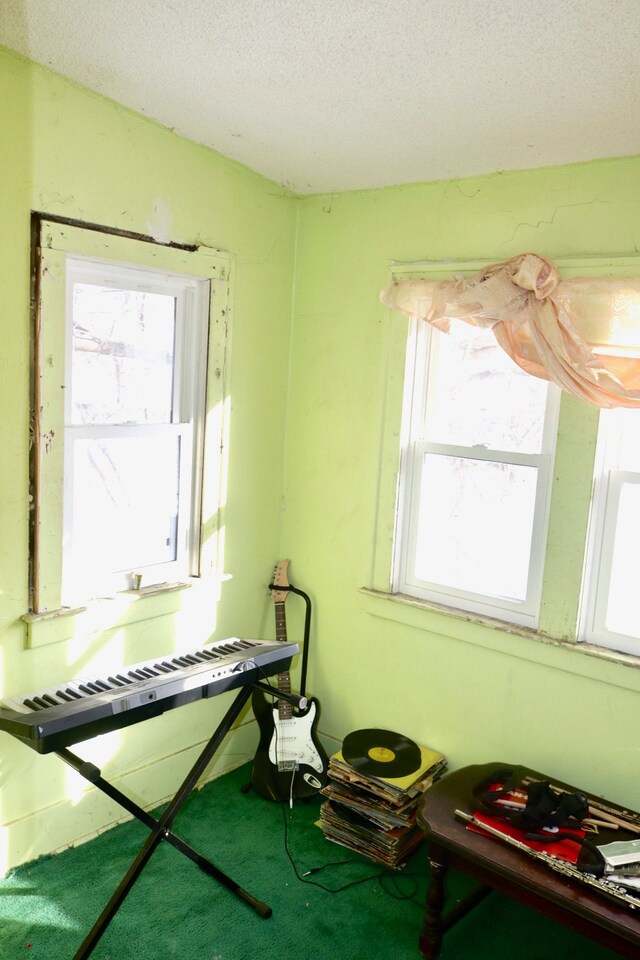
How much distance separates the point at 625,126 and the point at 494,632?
1.83 metres

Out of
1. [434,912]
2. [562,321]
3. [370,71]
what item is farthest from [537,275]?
[434,912]

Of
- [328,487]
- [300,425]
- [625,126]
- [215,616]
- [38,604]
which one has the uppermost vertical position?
[625,126]

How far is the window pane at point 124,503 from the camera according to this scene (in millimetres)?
2879

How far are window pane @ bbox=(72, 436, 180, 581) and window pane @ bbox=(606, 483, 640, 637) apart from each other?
1788 mm

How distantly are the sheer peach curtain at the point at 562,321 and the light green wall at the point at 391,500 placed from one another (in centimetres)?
19

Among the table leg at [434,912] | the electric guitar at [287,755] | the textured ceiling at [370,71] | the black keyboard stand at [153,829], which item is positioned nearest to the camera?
the textured ceiling at [370,71]

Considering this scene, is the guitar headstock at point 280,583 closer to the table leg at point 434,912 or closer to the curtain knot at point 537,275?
the table leg at point 434,912

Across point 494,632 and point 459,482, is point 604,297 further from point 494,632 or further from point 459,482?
point 494,632

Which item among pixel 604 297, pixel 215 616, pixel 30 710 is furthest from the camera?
pixel 215 616

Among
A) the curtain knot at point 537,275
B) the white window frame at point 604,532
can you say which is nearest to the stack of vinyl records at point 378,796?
the white window frame at point 604,532

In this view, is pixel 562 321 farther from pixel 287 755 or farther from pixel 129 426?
pixel 287 755

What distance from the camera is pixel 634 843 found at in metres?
2.33

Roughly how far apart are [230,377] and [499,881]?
217 cm

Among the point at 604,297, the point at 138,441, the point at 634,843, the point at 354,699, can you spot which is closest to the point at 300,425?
the point at 138,441
